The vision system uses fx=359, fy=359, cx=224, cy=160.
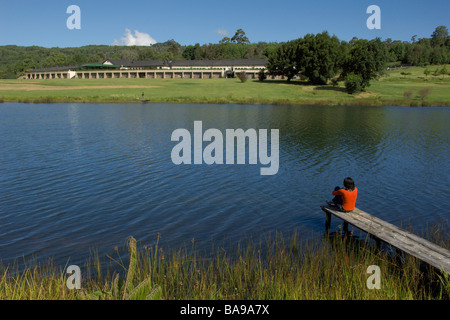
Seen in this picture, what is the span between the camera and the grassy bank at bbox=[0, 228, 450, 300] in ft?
24.2

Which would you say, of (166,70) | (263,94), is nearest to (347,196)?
(263,94)

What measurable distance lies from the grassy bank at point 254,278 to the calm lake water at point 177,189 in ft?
3.88

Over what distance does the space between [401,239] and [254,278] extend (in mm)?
4468

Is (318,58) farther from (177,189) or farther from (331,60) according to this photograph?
(177,189)

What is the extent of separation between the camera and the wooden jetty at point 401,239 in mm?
8875

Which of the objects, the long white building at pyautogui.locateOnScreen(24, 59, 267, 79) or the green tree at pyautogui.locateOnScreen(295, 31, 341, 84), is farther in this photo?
the long white building at pyautogui.locateOnScreen(24, 59, 267, 79)

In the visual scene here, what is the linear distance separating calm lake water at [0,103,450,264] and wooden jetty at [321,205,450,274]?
1.30m

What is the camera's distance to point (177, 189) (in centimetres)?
1733

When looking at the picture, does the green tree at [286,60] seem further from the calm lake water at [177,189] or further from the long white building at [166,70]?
the calm lake water at [177,189]

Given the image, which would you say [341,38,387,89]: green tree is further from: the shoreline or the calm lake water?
the calm lake water

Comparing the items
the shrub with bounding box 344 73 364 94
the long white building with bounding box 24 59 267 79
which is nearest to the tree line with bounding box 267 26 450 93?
the shrub with bounding box 344 73 364 94
